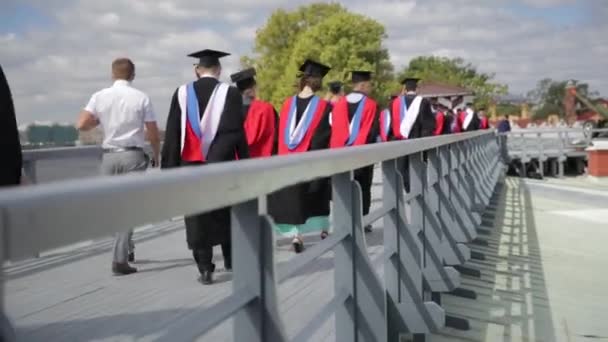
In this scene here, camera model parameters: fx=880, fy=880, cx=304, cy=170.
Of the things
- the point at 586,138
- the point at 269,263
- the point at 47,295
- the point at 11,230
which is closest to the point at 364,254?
the point at 269,263

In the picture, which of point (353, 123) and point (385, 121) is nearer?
point (353, 123)

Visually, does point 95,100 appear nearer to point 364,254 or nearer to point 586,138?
point 364,254

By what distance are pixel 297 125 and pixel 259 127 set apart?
42 centimetres

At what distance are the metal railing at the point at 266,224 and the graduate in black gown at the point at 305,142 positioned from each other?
99.4 inches

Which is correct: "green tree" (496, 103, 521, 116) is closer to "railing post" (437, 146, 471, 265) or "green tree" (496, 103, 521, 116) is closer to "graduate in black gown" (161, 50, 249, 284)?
"railing post" (437, 146, 471, 265)

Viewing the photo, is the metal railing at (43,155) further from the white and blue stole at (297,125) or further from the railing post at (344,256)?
the railing post at (344,256)

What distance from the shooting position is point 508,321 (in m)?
5.52

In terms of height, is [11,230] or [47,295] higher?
[11,230]

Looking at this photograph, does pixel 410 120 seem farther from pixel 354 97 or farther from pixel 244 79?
pixel 244 79

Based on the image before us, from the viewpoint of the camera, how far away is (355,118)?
8523mm

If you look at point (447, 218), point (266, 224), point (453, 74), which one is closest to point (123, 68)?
point (447, 218)

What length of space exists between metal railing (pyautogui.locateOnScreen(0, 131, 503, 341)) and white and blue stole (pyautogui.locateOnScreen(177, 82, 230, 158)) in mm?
1655

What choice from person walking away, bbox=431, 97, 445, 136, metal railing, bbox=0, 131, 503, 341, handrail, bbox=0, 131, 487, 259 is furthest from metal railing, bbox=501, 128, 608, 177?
handrail, bbox=0, 131, 487, 259

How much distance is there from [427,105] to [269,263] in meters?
10.2
